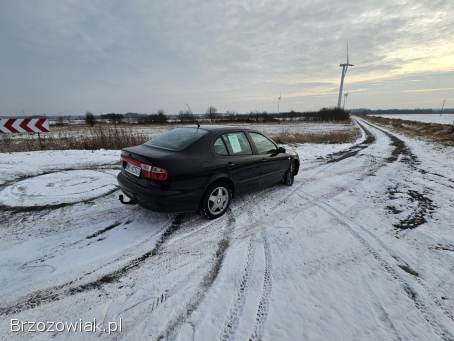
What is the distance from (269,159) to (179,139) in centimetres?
198

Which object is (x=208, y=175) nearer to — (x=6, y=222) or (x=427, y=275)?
(x=427, y=275)

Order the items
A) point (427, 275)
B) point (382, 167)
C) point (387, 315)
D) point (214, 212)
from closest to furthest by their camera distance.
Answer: point (387, 315), point (427, 275), point (214, 212), point (382, 167)

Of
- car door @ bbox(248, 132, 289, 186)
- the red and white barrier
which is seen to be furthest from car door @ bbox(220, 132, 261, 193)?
the red and white barrier

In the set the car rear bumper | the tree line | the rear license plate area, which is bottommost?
the tree line

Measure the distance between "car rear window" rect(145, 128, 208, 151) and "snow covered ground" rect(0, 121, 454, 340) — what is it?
122 cm

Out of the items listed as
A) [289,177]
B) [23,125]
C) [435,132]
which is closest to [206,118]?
[435,132]

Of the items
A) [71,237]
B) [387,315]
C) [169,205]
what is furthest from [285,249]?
[71,237]

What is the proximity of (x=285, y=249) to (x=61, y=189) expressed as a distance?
4.90 metres

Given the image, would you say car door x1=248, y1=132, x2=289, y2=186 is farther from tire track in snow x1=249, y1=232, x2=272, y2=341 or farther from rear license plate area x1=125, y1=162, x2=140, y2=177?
rear license plate area x1=125, y1=162, x2=140, y2=177

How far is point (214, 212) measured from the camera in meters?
4.04

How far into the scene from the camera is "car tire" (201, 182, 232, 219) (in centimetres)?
387

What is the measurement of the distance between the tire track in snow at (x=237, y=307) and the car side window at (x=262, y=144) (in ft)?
8.28

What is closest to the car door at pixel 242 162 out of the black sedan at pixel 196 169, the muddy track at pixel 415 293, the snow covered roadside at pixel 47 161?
the black sedan at pixel 196 169

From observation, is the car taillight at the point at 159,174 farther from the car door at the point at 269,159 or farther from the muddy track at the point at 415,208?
the muddy track at the point at 415,208
